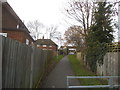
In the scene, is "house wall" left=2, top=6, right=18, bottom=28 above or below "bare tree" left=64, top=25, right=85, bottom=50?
above

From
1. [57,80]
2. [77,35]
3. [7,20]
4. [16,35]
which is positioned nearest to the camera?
[57,80]

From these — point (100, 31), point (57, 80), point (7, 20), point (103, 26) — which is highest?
point (7, 20)

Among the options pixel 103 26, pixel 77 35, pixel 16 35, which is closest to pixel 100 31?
pixel 103 26

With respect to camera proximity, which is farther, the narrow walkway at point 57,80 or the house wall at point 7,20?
the house wall at point 7,20

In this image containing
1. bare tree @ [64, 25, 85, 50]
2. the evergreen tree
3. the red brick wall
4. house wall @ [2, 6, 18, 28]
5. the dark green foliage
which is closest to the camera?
the dark green foliage

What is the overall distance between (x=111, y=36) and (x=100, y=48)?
2.89 m

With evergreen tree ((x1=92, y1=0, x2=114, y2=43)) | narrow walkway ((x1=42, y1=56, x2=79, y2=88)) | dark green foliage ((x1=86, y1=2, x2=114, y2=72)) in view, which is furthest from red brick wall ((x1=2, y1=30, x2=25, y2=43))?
evergreen tree ((x1=92, y1=0, x2=114, y2=43))

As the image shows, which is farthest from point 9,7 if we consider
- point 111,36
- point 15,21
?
point 111,36

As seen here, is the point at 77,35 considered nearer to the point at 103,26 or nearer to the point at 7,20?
the point at 103,26

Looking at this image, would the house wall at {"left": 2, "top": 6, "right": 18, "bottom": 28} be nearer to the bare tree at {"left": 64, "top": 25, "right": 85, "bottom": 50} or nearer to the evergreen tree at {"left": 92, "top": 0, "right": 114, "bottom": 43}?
the bare tree at {"left": 64, "top": 25, "right": 85, "bottom": 50}

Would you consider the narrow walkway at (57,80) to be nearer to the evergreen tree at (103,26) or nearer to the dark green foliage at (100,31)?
the dark green foliage at (100,31)

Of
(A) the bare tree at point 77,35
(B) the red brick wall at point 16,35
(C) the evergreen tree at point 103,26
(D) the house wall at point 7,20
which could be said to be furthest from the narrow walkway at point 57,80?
(A) the bare tree at point 77,35

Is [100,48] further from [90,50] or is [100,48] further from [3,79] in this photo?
[3,79]

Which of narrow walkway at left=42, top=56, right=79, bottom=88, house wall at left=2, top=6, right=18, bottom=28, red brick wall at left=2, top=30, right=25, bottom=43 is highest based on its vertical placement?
house wall at left=2, top=6, right=18, bottom=28
